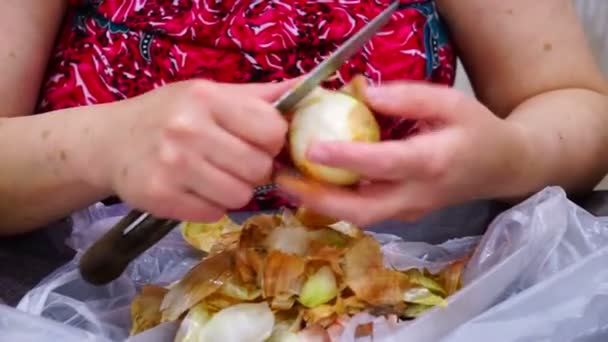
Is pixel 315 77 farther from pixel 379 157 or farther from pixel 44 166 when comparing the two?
pixel 44 166

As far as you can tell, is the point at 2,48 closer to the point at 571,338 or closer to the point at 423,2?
the point at 423,2

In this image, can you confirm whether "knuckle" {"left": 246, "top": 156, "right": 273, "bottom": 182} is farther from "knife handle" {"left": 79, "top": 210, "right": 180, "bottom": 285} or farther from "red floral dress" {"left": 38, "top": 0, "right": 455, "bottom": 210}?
"red floral dress" {"left": 38, "top": 0, "right": 455, "bottom": 210}

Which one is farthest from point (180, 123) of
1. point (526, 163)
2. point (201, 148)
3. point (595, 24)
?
point (595, 24)

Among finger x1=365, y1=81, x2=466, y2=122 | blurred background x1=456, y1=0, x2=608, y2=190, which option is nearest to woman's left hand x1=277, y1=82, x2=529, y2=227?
finger x1=365, y1=81, x2=466, y2=122

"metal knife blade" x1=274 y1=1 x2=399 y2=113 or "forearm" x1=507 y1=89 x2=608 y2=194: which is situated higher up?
"metal knife blade" x1=274 y1=1 x2=399 y2=113

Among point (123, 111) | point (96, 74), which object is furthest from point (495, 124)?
point (96, 74)

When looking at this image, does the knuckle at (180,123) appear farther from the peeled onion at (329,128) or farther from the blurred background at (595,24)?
the blurred background at (595,24)

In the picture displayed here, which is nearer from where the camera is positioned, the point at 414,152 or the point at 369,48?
the point at 414,152
